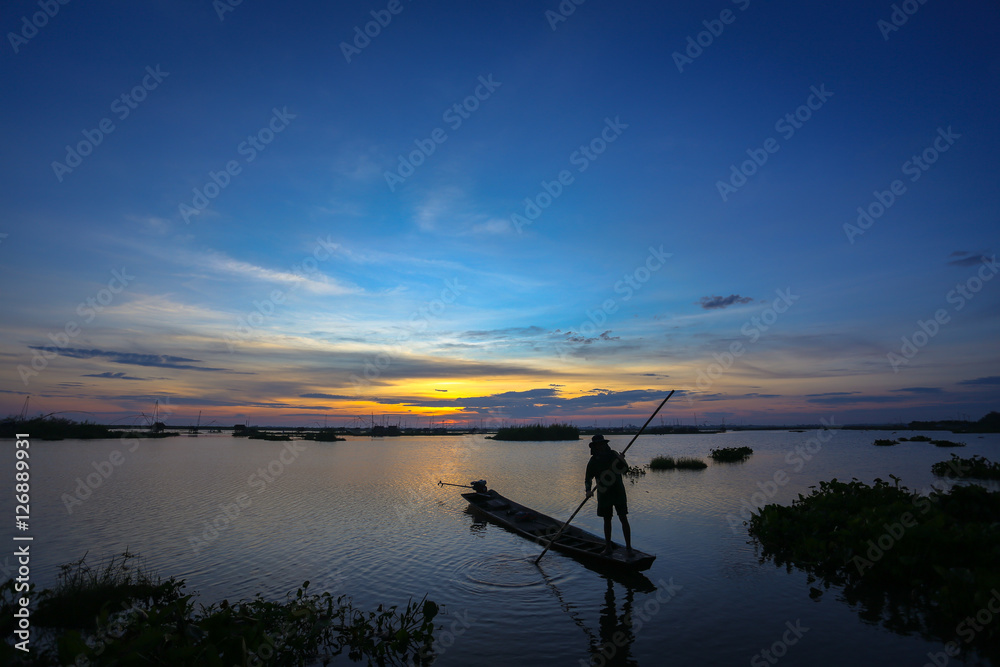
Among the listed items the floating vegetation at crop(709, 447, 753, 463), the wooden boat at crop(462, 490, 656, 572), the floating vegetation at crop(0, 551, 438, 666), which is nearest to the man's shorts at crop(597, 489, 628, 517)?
the wooden boat at crop(462, 490, 656, 572)

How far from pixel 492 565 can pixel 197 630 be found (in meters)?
8.02

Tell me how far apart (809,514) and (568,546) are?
6629mm

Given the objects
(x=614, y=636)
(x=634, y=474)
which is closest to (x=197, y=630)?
(x=614, y=636)

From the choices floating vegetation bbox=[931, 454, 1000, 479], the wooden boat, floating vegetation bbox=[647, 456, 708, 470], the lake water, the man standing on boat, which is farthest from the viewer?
floating vegetation bbox=[647, 456, 708, 470]

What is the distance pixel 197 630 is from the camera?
17.5 ft

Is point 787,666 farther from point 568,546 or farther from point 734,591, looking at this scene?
point 568,546

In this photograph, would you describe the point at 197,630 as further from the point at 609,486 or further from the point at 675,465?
the point at 675,465

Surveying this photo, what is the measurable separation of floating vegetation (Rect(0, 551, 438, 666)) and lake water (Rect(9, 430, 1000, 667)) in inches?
33.3

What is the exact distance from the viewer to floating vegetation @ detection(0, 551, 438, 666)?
4613mm

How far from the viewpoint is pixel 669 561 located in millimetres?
12227

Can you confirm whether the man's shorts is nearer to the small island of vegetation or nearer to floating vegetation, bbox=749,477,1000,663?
floating vegetation, bbox=749,477,1000,663

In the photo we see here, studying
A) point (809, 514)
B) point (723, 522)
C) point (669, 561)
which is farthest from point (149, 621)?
point (723, 522)

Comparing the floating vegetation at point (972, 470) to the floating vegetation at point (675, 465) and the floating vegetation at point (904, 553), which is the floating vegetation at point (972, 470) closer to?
the floating vegetation at point (675, 465)

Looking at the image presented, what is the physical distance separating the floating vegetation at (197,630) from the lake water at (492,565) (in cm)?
85
